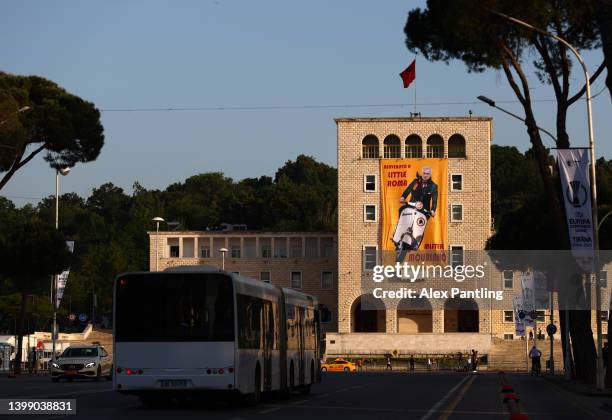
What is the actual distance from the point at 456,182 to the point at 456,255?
20.1 feet

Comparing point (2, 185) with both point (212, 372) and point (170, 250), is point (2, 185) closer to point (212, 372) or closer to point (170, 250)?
point (212, 372)

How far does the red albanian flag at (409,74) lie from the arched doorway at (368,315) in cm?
2134

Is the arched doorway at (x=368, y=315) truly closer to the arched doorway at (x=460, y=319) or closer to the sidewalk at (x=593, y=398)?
the arched doorway at (x=460, y=319)

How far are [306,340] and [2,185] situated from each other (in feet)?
79.8

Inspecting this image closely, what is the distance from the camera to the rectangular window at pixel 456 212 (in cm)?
10444

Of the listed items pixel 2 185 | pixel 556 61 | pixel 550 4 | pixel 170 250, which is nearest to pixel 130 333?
pixel 550 4

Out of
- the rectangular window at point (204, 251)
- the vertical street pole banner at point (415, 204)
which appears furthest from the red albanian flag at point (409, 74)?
the rectangular window at point (204, 251)

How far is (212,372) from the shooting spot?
23094 mm

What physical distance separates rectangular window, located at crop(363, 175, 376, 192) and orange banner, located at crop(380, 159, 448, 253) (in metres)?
3.01

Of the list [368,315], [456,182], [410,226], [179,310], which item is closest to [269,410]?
[179,310]

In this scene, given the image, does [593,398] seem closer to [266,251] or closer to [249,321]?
[249,321]

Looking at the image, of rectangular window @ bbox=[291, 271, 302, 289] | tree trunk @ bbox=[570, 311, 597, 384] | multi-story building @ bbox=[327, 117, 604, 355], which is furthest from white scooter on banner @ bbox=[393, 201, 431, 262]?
tree trunk @ bbox=[570, 311, 597, 384]

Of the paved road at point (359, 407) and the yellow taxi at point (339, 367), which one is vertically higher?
the paved road at point (359, 407)

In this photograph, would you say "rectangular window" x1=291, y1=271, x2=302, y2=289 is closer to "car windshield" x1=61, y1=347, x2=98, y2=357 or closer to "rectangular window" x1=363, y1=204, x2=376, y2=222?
"rectangular window" x1=363, y1=204, x2=376, y2=222
